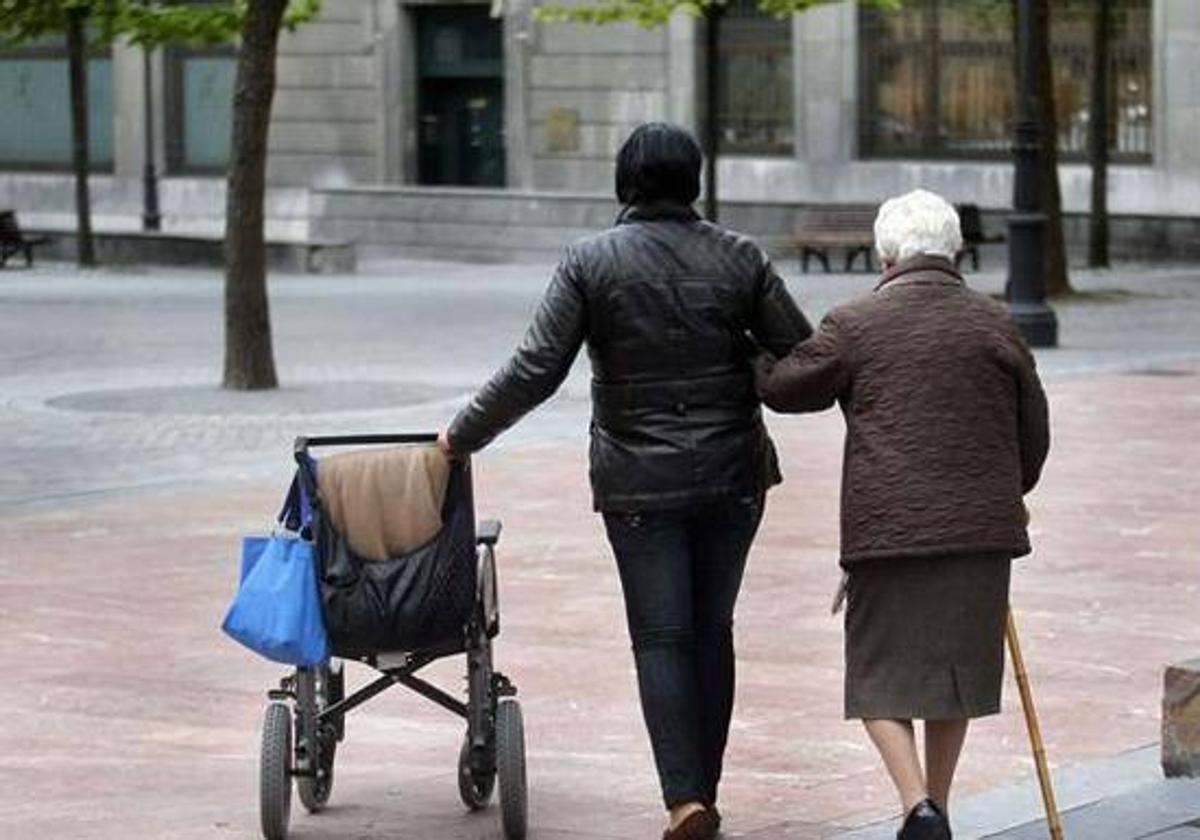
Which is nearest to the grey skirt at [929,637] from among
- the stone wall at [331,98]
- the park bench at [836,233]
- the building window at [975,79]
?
the park bench at [836,233]

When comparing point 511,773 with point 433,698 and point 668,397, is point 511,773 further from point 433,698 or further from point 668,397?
point 668,397

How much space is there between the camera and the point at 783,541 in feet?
46.6

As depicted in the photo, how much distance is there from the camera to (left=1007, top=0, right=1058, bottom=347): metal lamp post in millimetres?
24922

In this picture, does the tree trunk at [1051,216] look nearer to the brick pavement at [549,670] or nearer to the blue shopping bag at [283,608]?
the brick pavement at [549,670]

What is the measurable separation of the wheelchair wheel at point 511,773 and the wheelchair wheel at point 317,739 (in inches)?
20.1

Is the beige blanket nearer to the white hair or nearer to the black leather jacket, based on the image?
the black leather jacket

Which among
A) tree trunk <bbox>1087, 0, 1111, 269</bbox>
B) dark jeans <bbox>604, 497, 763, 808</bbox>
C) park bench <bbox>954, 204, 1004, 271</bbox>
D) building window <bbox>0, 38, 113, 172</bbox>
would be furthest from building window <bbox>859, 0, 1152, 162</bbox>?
dark jeans <bbox>604, 497, 763, 808</bbox>

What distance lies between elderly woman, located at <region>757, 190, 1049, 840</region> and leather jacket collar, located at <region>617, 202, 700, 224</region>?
0.67 metres

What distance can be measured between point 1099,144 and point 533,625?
25722mm

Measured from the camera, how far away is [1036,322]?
2480cm

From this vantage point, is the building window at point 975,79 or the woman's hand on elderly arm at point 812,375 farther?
the building window at point 975,79

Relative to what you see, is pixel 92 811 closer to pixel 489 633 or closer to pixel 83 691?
pixel 489 633

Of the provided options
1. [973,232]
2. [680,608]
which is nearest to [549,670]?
[680,608]

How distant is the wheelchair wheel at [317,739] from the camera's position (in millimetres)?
8305
